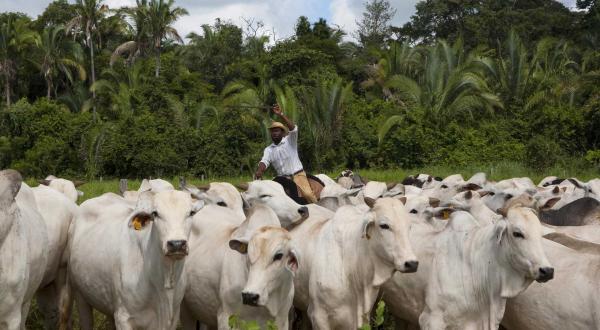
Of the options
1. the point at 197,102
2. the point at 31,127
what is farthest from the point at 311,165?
the point at 31,127

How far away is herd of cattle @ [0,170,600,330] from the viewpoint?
527 cm

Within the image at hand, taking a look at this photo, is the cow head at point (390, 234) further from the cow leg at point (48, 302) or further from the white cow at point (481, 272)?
the cow leg at point (48, 302)

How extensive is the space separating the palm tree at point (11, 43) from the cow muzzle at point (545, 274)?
110ft

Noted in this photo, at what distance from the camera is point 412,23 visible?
147 ft

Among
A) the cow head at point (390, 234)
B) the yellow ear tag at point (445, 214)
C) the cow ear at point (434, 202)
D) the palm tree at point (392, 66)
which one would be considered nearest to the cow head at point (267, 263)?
the cow head at point (390, 234)

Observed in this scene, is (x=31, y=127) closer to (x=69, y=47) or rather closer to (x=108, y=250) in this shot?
(x=69, y=47)

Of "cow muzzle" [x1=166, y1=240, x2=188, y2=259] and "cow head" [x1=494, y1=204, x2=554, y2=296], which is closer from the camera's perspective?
"cow muzzle" [x1=166, y1=240, x2=188, y2=259]

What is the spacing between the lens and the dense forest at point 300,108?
972 inches

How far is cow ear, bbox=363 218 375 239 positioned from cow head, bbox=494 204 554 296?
35.6 inches

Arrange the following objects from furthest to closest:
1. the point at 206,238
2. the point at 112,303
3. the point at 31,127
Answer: the point at 31,127, the point at 206,238, the point at 112,303

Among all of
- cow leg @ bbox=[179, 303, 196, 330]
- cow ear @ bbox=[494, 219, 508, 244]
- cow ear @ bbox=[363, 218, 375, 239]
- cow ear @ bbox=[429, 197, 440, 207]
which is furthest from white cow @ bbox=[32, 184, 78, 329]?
cow ear @ bbox=[494, 219, 508, 244]

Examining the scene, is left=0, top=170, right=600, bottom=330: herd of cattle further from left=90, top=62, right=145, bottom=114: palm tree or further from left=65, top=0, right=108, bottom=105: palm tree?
left=65, top=0, right=108, bottom=105: palm tree

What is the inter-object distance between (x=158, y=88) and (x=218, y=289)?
2395 centimetres

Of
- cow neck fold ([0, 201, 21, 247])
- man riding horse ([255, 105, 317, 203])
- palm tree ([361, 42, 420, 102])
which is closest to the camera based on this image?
cow neck fold ([0, 201, 21, 247])
